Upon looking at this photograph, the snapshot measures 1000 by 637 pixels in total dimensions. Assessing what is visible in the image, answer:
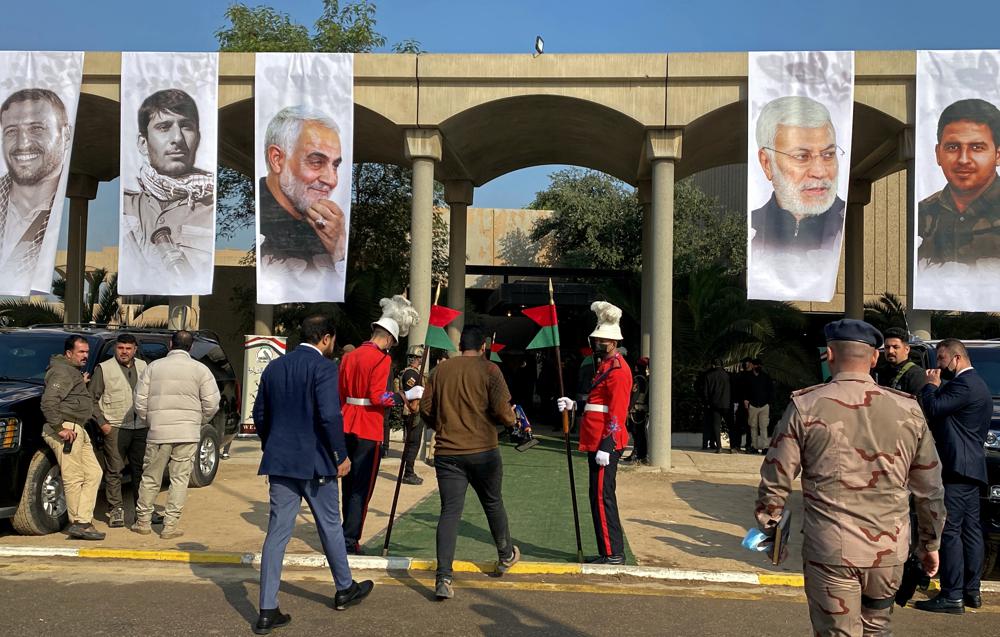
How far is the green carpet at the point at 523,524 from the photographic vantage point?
812cm

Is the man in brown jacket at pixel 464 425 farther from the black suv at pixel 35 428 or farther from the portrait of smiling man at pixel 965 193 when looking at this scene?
the portrait of smiling man at pixel 965 193

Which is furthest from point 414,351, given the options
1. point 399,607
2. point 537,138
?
point 399,607

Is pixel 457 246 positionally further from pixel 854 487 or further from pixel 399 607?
pixel 854 487

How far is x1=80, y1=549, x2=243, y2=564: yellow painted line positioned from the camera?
24.9 ft

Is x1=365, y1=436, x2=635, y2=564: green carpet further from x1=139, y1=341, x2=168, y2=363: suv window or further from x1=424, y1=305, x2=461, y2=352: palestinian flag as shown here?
x1=139, y1=341, x2=168, y2=363: suv window

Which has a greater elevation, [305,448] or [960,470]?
[305,448]

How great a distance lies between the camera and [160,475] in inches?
339

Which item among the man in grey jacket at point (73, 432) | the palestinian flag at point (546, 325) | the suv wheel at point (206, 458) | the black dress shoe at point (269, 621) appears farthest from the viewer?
the suv wheel at point (206, 458)

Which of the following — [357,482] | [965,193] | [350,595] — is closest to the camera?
[350,595]

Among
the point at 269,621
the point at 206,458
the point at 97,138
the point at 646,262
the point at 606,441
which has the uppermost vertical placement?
the point at 97,138

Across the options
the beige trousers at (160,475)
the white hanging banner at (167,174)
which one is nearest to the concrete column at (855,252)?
the white hanging banner at (167,174)

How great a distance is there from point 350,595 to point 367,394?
6.43 ft

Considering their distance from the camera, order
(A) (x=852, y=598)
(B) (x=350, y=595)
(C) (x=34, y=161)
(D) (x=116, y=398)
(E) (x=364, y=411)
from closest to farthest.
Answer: (A) (x=852, y=598), (B) (x=350, y=595), (E) (x=364, y=411), (D) (x=116, y=398), (C) (x=34, y=161)

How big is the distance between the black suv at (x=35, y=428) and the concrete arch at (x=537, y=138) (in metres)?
6.60
